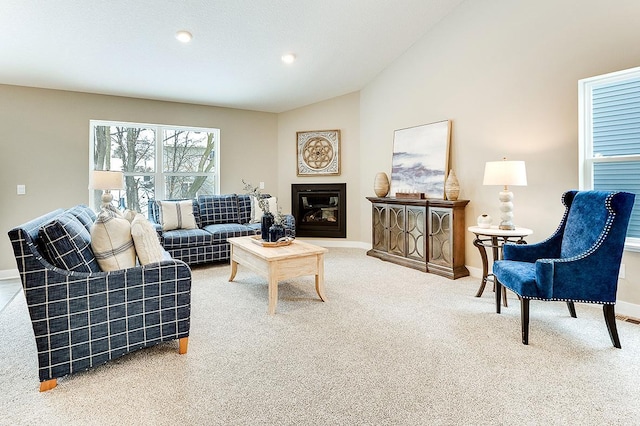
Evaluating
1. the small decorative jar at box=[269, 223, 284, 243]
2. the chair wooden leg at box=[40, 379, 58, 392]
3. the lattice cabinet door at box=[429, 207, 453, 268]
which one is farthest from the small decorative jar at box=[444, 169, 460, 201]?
the chair wooden leg at box=[40, 379, 58, 392]

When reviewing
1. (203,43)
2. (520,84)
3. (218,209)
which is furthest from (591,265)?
(218,209)

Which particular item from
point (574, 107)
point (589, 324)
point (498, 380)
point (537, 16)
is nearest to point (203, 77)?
point (537, 16)

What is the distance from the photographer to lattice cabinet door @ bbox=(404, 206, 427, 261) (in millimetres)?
4382

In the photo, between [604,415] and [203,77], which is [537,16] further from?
[203,77]

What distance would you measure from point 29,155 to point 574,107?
6021mm

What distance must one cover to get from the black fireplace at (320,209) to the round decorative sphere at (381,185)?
36.3 inches

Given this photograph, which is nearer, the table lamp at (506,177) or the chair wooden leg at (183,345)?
the chair wooden leg at (183,345)

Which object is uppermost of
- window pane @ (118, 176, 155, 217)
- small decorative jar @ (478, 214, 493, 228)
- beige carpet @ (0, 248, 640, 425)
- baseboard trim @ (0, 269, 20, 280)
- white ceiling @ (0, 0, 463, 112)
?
white ceiling @ (0, 0, 463, 112)

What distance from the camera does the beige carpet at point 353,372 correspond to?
1636 mm

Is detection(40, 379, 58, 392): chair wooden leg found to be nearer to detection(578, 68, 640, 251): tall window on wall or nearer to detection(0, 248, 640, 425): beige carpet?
detection(0, 248, 640, 425): beige carpet

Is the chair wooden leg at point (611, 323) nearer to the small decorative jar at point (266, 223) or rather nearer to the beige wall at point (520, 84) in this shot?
the beige wall at point (520, 84)

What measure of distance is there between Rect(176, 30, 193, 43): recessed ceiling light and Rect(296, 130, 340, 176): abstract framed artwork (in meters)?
2.79

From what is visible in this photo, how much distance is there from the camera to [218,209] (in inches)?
205

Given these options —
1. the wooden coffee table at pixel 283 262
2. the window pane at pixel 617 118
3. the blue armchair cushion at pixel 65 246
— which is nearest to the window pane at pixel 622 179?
the window pane at pixel 617 118
